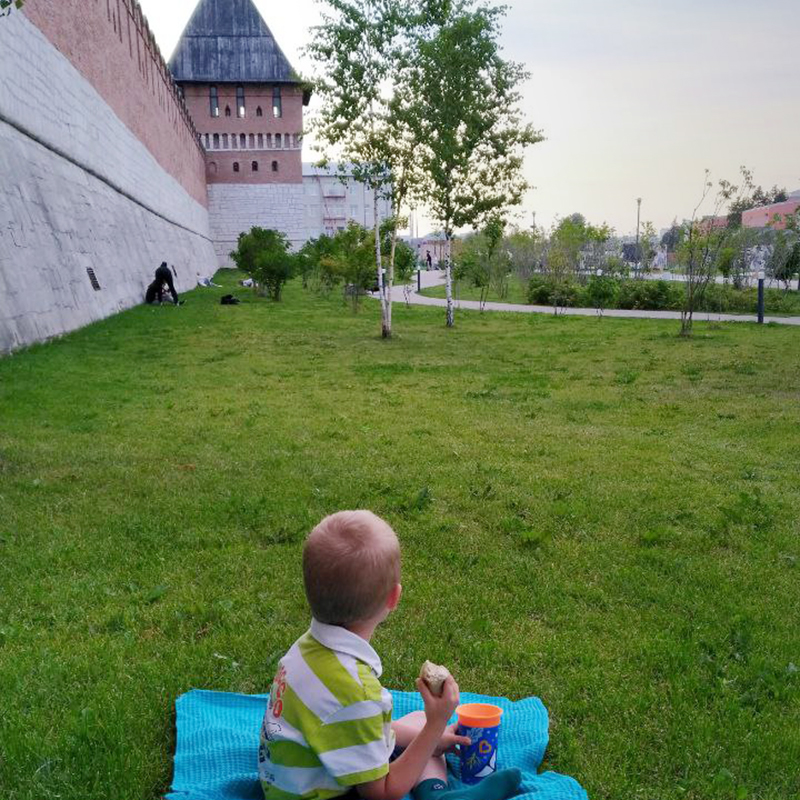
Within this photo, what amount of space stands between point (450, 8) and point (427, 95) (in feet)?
5.67

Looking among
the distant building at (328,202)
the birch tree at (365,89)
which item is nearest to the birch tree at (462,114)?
the birch tree at (365,89)

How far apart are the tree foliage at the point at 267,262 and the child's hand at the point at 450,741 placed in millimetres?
26381

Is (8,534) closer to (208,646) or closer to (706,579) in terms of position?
(208,646)

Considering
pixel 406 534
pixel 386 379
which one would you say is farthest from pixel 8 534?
pixel 386 379

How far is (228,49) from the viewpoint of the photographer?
5562 cm

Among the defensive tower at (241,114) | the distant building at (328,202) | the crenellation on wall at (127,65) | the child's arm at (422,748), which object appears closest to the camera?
the child's arm at (422,748)

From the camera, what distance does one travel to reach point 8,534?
4996 mm

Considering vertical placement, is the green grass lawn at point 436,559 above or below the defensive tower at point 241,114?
below

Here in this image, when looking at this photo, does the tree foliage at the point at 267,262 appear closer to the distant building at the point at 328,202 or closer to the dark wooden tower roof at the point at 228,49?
the dark wooden tower roof at the point at 228,49

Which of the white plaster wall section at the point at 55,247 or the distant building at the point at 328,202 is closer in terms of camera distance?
the white plaster wall section at the point at 55,247

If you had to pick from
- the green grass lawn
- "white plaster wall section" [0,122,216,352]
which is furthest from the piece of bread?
"white plaster wall section" [0,122,216,352]

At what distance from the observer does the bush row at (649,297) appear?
27.8 metres

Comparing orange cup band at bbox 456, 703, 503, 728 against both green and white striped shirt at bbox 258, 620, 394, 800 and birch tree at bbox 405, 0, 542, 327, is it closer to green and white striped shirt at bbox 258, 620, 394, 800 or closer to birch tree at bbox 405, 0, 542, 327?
green and white striped shirt at bbox 258, 620, 394, 800

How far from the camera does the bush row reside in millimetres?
27828
